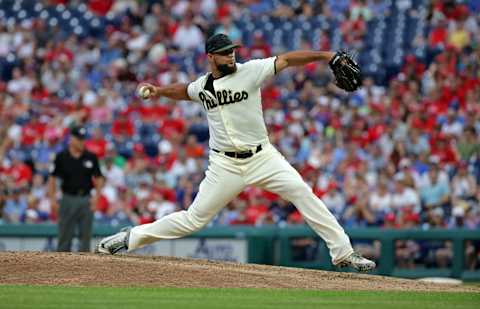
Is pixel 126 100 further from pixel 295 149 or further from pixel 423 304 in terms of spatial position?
pixel 423 304

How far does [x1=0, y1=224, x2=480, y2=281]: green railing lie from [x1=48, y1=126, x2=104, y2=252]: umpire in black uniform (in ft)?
6.11

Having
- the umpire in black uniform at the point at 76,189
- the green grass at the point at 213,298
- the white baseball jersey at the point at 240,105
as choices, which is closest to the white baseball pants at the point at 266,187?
the white baseball jersey at the point at 240,105

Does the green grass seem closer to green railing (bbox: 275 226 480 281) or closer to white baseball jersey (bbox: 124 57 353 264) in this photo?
white baseball jersey (bbox: 124 57 353 264)

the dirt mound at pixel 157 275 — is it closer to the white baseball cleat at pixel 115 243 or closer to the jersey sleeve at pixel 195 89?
the white baseball cleat at pixel 115 243

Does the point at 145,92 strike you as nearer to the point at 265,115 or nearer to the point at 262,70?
the point at 262,70

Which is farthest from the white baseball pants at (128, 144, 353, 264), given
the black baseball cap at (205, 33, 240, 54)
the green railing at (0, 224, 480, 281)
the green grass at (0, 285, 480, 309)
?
the green railing at (0, 224, 480, 281)

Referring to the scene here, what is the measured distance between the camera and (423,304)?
844 cm

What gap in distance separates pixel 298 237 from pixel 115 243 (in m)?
5.51

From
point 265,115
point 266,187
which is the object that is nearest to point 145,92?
point 266,187

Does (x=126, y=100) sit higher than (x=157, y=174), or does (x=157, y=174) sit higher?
(x=126, y=100)

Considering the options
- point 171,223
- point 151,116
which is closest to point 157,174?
point 151,116

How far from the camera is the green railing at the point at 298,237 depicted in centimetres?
1530

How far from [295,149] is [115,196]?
2696mm

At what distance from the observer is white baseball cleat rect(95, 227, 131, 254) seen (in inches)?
403
